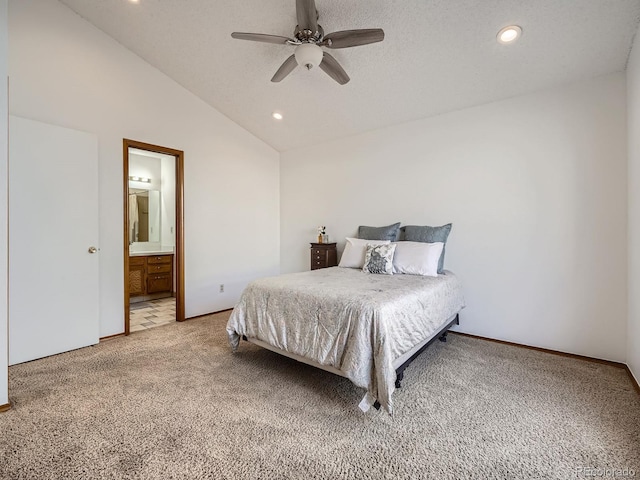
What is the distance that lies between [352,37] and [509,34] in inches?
51.4

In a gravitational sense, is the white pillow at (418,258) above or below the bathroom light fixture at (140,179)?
below

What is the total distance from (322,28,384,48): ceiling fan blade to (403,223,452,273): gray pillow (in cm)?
209

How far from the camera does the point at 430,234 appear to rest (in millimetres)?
3494

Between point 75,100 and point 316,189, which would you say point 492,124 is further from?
point 75,100

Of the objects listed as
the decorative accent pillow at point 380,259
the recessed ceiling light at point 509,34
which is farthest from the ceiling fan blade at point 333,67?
the decorative accent pillow at point 380,259

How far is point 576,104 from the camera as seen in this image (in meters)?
2.83

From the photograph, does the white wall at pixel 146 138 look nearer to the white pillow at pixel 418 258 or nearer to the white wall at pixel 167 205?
the white wall at pixel 167 205

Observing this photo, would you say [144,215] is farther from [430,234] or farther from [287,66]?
[430,234]

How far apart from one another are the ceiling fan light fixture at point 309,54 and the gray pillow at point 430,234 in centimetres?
215

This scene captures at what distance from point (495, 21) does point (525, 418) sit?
2.86m

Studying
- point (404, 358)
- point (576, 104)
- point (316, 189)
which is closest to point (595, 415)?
point (404, 358)

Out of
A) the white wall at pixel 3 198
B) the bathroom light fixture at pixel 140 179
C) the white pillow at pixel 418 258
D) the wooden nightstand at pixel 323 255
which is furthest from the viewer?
the bathroom light fixture at pixel 140 179

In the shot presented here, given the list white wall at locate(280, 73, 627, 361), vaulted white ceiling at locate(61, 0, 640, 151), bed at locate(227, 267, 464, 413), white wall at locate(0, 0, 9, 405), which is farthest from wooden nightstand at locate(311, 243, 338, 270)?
white wall at locate(0, 0, 9, 405)

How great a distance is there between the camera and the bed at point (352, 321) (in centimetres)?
191
